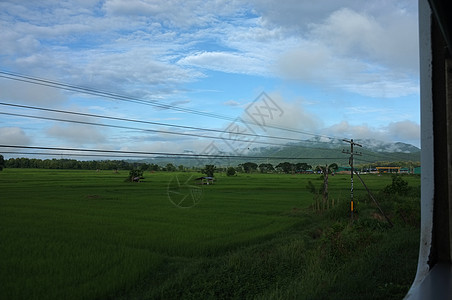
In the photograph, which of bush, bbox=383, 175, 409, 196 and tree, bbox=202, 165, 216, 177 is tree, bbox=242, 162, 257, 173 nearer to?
tree, bbox=202, 165, 216, 177

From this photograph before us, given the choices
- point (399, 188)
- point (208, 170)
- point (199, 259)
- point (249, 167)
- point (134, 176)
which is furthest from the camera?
point (249, 167)

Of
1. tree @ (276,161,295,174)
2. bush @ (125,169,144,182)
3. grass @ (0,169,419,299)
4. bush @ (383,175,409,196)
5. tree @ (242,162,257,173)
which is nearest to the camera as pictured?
grass @ (0,169,419,299)

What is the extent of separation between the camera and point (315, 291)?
570 centimetres

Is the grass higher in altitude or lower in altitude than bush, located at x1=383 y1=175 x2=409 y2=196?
lower

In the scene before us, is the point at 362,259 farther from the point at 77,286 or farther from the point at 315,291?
the point at 77,286

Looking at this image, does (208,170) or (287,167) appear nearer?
(208,170)

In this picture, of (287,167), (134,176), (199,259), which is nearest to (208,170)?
(134,176)

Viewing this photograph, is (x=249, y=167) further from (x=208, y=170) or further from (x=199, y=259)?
(x=199, y=259)

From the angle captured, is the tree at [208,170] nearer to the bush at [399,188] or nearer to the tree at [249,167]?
the bush at [399,188]

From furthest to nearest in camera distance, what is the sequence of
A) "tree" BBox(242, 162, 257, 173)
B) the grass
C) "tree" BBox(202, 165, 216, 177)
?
"tree" BBox(242, 162, 257, 173)
"tree" BBox(202, 165, 216, 177)
the grass

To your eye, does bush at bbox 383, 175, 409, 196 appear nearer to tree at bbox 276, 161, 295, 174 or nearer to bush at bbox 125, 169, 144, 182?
bush at bbox 125, 169, 144, 182

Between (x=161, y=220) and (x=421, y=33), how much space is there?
45.6 ft

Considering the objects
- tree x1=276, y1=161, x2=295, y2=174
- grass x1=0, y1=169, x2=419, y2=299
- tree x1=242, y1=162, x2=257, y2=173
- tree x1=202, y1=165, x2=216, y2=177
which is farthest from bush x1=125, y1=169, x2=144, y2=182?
tree x1=276, y1=161, x2=295, y2=174

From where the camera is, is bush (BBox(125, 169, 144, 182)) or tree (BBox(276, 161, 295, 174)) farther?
tree (BBox(276, 161, 295, 174))
